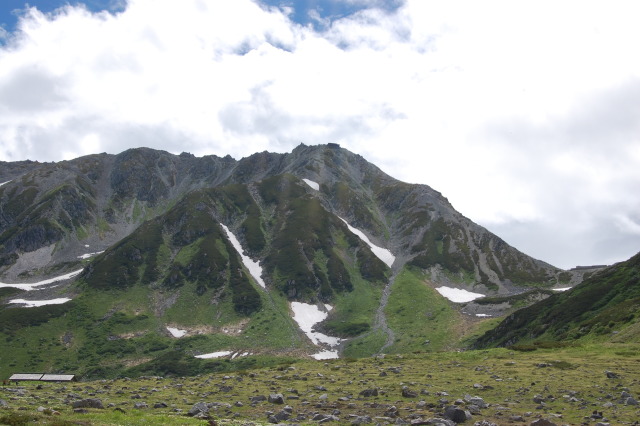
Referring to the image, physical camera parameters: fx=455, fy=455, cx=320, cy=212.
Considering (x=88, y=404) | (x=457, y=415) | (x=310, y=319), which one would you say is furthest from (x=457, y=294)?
(x=88, y=404)

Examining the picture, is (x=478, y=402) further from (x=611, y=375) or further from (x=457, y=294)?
(x=457, y=294)

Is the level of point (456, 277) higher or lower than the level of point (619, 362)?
higher

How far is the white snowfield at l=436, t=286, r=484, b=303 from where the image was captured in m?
174

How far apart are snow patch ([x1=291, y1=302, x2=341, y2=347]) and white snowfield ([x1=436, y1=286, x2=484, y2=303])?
48955mm

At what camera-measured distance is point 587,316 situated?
76.7m

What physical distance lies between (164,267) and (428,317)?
365ft

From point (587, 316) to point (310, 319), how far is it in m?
104

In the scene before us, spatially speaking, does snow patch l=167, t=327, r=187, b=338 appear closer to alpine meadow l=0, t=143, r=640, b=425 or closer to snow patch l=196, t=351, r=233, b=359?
alpine meadow l=0, t=143, r=640, b=425

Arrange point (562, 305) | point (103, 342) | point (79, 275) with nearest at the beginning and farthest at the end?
point (562, 305), point (103, 342), point (79, 275)

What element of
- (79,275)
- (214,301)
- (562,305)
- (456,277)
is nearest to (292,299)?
(214,301)

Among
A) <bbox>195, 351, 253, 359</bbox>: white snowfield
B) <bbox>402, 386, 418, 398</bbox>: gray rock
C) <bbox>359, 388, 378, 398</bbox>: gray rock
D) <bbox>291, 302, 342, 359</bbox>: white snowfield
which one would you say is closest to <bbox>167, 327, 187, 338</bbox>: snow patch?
<bbox>195, 351, 253, 359</bbox>: white snowfield

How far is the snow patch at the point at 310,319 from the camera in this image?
480 feet

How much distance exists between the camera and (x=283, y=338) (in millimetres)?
143000

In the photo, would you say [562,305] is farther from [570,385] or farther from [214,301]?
[214,301]
